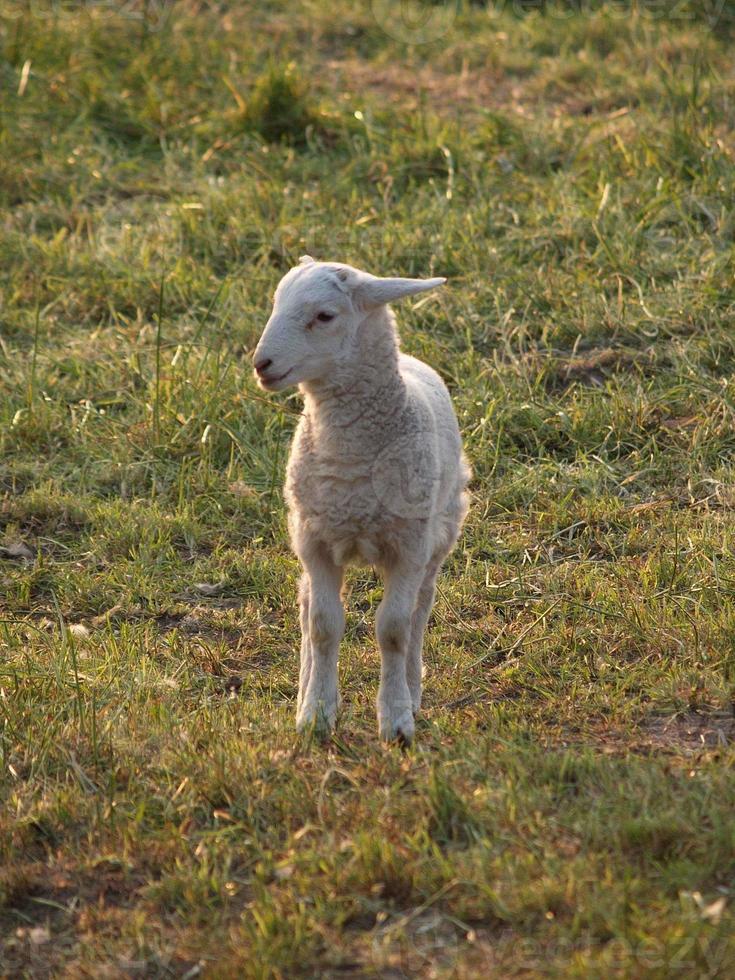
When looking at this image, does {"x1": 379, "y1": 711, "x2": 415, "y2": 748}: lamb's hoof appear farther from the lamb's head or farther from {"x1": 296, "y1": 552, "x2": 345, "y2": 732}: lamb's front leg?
the lamb's head

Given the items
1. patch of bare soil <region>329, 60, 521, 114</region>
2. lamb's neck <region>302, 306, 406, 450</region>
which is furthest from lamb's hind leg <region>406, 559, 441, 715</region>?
patch of bare soil <region>329, 60, 521, 114</region>

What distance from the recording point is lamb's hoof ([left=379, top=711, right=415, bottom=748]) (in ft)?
13.8

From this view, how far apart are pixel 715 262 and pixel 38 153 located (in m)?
3.98

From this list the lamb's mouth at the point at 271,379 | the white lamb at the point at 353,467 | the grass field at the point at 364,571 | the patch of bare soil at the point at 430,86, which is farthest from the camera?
the patch of bare soil at the point at 430,86

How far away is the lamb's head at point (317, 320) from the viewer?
406 cm

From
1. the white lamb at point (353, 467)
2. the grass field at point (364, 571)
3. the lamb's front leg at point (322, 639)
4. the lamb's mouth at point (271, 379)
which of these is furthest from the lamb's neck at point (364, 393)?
the grass field at point (364, 571)

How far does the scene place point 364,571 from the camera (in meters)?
5.61

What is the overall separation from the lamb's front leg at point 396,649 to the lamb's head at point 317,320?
0.62 m

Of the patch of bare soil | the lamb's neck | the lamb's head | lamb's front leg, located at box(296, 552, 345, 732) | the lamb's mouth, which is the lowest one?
lamb's front leg, located at box(296, 552, 345, 732)

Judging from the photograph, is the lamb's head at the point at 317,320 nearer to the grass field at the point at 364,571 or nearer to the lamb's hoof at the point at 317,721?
the lamb's hoof at the point at 317,721

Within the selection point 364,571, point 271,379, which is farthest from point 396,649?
point 364,571

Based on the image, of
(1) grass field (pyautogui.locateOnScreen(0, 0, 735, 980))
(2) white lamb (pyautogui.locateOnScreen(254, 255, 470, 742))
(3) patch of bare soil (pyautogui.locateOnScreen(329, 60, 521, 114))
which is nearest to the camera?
(1) grass field (pyautogui.locateOnScreen(0, 0, 735, 980))

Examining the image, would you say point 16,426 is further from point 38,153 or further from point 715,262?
point 715,262

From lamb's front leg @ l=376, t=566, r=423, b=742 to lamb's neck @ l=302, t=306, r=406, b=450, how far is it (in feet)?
1.32
